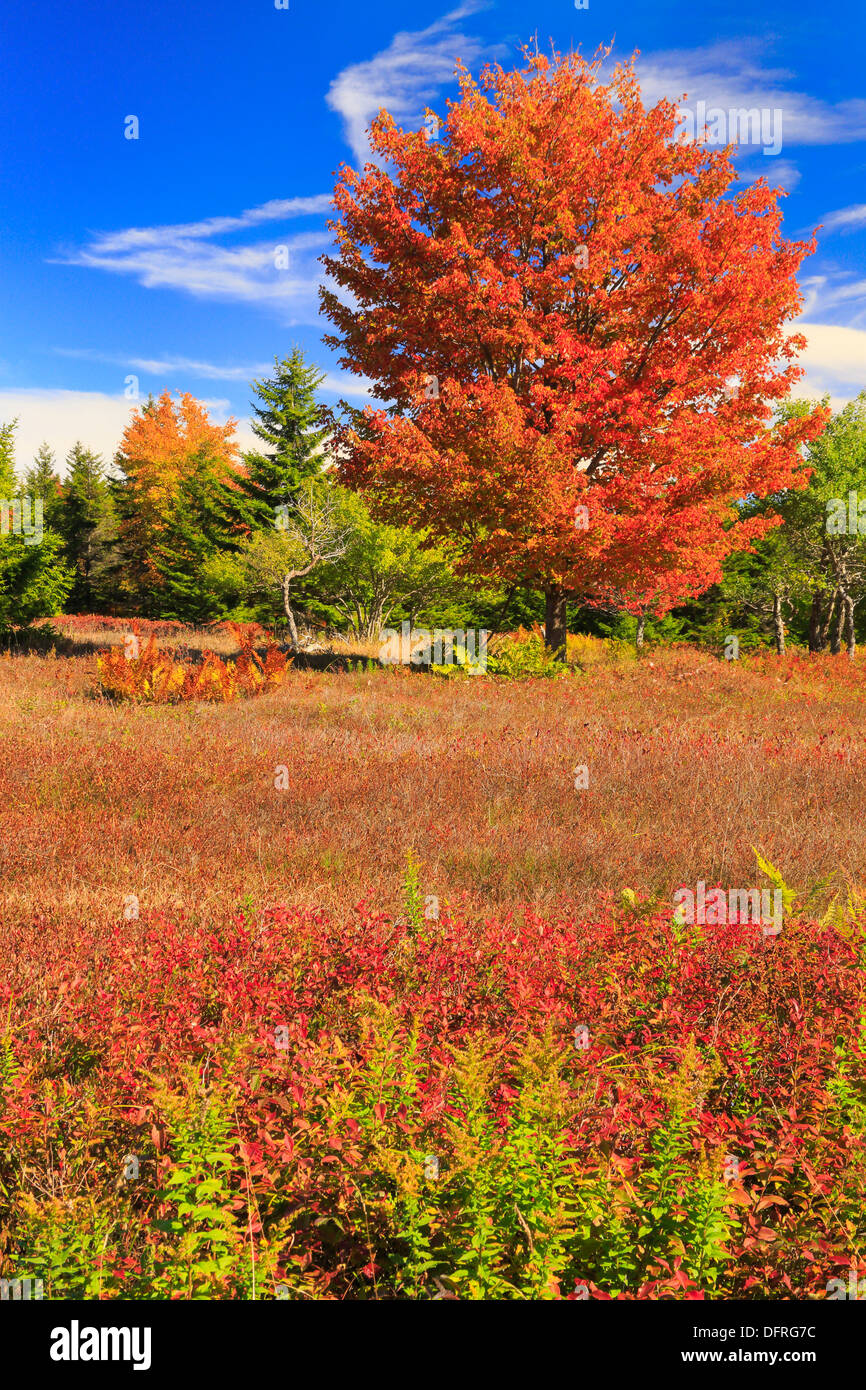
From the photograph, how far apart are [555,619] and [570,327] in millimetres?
5457

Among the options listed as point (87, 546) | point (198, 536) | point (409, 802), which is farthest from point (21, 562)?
point (87, 546)

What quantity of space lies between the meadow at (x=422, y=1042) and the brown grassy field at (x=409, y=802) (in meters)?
0.04

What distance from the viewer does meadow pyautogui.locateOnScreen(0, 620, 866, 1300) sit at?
6.25 ft

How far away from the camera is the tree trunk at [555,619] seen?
51.5ft

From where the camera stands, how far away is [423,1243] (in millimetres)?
1849

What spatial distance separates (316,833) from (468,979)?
2749 mm

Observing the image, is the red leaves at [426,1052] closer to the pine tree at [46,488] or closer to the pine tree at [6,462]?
the pine tree at [6,462]

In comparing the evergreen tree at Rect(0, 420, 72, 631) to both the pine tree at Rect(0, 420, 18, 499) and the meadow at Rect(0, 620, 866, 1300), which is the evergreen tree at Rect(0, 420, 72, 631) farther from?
the meadow at Rect(0, 620, 866, 1300)

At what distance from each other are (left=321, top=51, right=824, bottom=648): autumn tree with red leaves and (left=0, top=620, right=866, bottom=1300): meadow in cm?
694

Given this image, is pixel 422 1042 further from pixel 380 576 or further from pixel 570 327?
pixel 380 576

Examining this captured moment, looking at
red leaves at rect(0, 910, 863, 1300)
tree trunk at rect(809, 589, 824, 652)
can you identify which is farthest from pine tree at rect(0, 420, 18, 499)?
tree trunk at rect(809, 589, 824, 652)

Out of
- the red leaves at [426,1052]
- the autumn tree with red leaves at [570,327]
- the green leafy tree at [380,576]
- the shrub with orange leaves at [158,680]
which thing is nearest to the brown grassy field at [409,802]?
the shrub with orange leaves at [158,680]
